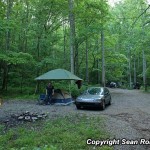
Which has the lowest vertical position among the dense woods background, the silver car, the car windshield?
the silver car

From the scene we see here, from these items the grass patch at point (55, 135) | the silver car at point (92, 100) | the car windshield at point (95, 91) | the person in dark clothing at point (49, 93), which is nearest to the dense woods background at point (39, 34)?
the person in dark clothing at point (49, 93)

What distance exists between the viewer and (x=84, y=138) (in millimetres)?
8961

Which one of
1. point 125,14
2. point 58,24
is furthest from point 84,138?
point 125,14

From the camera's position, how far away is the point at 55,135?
939cm

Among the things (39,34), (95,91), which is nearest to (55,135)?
(95,91)

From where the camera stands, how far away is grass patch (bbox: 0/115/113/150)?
8.29 m

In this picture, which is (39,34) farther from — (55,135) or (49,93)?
(55,135)

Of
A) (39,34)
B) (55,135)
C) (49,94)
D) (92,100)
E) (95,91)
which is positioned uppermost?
(39,34)

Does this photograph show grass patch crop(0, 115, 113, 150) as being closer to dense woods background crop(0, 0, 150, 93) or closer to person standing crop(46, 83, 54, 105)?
person standing crop(46, 83, 54, 105)

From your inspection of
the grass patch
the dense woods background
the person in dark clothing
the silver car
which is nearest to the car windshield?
the silver car

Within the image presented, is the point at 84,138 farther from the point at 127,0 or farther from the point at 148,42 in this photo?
the point at 127,0

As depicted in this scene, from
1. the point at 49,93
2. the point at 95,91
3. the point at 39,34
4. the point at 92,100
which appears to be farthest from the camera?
the point at 39,34

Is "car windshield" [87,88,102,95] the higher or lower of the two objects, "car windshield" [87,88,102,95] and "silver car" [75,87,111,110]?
the higher

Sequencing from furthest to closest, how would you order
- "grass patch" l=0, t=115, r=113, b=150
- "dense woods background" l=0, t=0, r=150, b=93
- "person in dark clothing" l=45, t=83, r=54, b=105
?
"dense woods background" l=0, t=0, r=150, b=93 < "person in dark clothing" l=45, t=83, r=54, b=105 < "grass patch" l=0, t=115, r=113, b=150
